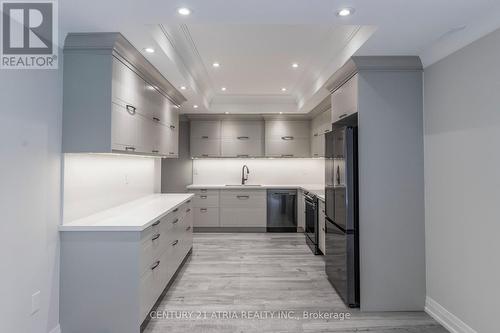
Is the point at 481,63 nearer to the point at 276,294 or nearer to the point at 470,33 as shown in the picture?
the point at 470,33

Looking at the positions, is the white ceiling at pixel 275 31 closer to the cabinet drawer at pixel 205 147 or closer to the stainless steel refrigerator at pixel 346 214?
the stainless steel refrigerator at pixel 346 214

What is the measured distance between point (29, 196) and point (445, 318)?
3378 millimetres

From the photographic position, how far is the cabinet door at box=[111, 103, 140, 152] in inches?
90.9

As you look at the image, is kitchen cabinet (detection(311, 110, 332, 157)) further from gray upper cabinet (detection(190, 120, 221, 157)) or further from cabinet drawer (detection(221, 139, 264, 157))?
gray upper cabinet (detection(190, 120, 221, 157))

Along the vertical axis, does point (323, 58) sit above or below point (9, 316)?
above

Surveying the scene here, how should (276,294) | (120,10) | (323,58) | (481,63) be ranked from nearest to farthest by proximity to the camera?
1. (120,10)
2. (481,63)
3. (276,294)
4. (323,58)

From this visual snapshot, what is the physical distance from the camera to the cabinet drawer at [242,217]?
5.58 meters

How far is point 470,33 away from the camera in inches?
81.4

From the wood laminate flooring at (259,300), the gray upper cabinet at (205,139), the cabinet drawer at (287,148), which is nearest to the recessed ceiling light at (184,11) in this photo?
the wood laminate flooring at (259,300)

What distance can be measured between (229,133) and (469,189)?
14.4 ft

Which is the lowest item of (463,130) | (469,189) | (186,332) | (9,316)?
(186,332)

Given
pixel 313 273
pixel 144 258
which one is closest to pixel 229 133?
pixel 313 273

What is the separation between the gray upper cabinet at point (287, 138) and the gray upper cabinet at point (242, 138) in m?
0.17

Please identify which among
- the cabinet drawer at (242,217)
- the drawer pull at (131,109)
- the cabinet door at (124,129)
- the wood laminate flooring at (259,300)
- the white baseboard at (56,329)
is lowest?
the wood laminate flooring at (259,300)
